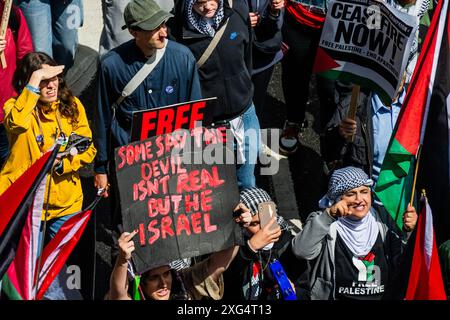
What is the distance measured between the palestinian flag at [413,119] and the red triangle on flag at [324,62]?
0.99 meters

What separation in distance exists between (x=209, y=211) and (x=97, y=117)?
4.32ft

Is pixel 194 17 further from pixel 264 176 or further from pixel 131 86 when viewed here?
pixel 264 176

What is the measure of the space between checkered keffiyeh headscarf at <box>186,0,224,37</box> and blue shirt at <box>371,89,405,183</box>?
1161 mm

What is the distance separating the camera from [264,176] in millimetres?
9797

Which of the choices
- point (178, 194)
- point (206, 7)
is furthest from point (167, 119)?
point (206, 7)

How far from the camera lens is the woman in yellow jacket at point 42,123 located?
7.76 m

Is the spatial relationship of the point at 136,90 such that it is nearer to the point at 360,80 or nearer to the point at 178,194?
the point at 178,194

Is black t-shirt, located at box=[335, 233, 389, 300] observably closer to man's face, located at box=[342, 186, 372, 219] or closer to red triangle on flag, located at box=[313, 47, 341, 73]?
man's face, located at box=[342, 186, 372, 219]

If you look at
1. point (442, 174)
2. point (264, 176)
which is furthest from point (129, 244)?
point (264, 176)

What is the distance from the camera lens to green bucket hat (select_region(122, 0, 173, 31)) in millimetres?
7938

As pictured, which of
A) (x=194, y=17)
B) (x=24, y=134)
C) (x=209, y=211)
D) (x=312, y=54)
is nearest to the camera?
(x=209, y=211)

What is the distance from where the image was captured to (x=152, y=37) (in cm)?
800

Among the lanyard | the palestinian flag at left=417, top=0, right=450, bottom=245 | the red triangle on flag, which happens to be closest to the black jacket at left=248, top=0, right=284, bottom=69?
the red triangle on flag
